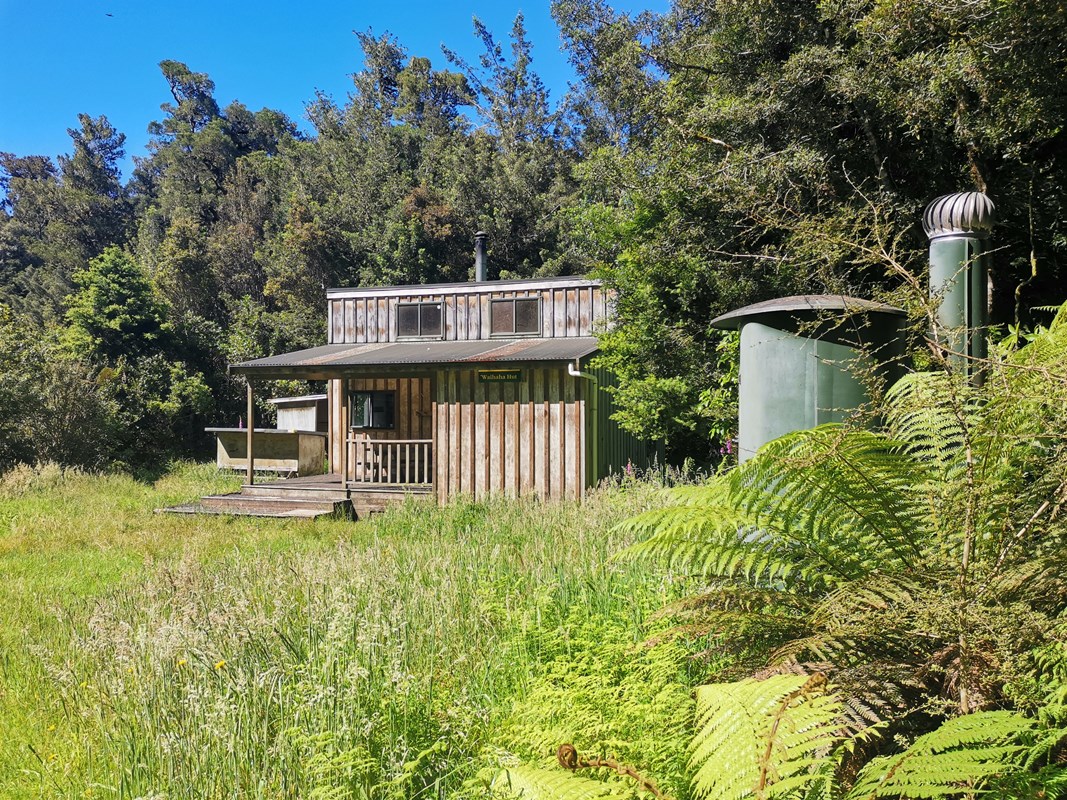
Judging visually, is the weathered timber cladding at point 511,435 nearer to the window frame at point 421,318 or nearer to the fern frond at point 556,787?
the window frame at point 421,318

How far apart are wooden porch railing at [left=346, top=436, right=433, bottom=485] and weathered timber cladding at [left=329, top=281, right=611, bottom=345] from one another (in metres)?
3.10

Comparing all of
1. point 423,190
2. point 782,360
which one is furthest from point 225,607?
point 423,190

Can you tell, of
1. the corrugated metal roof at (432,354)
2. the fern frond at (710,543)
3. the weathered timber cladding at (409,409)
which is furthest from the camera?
the weathered timber cladding at (409,409)

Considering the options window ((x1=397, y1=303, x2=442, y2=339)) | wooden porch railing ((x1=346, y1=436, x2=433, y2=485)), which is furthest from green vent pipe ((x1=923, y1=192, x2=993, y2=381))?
window ((x1=397, y1=303, x2=442, y2=339))

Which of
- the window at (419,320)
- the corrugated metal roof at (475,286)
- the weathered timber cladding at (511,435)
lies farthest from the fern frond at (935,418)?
the window at (419,320)

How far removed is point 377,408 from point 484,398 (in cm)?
493

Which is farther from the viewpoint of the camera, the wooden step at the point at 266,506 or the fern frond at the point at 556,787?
the wooden step at the point at 266,506

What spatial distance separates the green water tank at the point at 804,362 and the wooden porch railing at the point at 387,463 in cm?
985

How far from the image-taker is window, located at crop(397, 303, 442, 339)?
16969 millimetres

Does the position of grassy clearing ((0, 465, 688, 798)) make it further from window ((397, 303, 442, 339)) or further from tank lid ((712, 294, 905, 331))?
window ((397, 303, 442, 339))

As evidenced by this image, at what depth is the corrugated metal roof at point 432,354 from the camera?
1227 centimetres

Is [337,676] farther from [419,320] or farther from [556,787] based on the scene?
[419,320]

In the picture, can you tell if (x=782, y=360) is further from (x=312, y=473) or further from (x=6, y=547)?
(x=312, y=473)

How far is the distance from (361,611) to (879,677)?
2.84 meters
